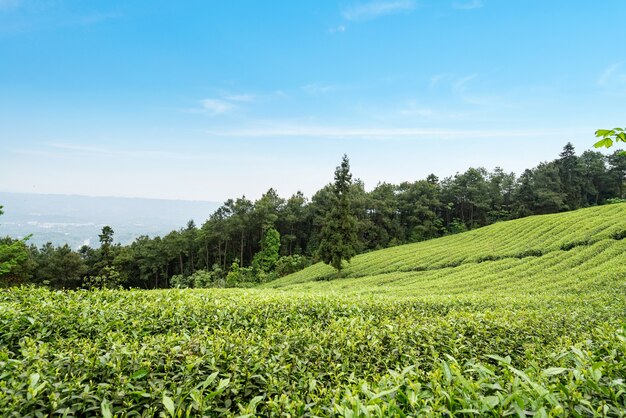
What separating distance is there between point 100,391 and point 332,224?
27.1m

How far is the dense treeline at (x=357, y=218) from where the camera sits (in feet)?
167

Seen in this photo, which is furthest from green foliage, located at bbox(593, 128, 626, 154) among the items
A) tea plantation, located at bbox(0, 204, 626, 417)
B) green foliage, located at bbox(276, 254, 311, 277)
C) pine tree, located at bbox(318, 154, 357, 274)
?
green foliage, located at bbox(276, 254, 311, 277)

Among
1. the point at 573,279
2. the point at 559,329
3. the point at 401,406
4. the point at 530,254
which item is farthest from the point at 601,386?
the point at 530,254

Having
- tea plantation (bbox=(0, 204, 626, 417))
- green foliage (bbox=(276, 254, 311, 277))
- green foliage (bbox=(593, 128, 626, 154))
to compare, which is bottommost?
green foliage (bbox=(276, 254, 311, 277))

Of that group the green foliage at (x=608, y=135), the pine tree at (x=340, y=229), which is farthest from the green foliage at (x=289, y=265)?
the green foliage at (x=608, y=135)

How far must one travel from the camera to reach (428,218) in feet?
187

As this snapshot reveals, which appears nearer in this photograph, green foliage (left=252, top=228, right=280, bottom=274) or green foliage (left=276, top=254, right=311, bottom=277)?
green foliage (left=276, top=254, right=311, bottom=277)

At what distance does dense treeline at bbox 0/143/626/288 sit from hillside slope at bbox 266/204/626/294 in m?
20.5

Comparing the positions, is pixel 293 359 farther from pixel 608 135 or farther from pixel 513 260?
pixel 513 260

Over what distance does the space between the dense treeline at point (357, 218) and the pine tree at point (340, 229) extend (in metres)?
20.8

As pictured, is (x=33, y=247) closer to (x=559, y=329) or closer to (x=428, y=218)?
(x=428, y=218)

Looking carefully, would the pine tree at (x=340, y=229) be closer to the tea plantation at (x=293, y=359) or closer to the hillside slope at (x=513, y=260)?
the hillside slope at (x=513, y=260)

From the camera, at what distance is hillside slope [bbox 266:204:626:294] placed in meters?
17.5

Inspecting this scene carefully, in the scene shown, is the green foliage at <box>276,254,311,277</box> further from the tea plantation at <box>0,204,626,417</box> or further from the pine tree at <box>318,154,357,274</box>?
the tea plantation at <box>0,204,626,417</box>
